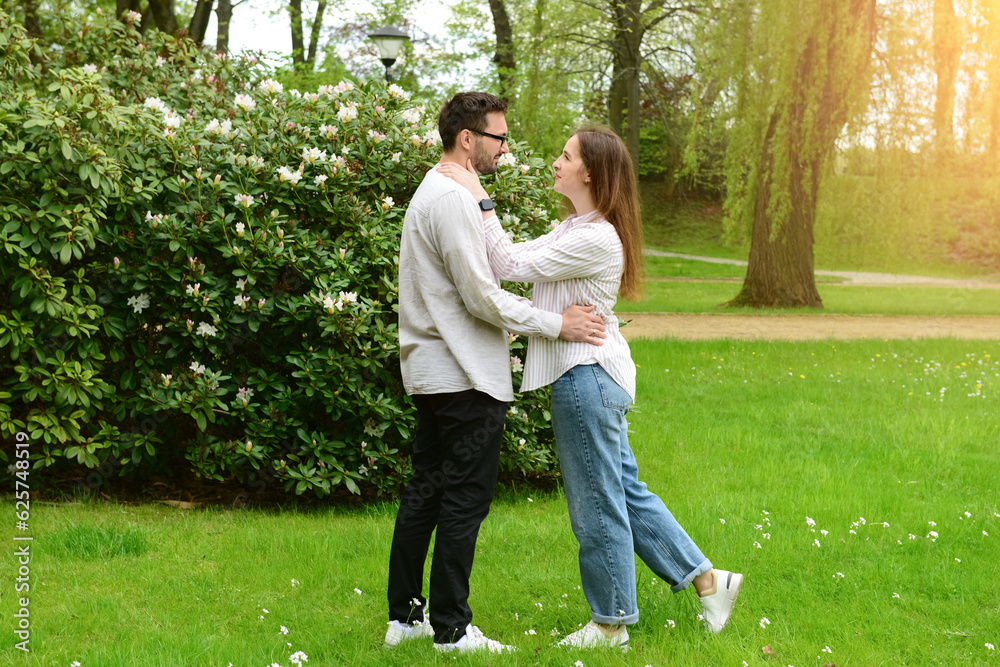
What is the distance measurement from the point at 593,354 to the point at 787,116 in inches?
484

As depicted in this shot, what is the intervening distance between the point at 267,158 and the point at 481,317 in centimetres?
268

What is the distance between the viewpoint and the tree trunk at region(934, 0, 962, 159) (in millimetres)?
13555

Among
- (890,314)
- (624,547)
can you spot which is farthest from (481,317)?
(890,314)

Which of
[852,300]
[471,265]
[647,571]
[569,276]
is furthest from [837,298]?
[471,265]

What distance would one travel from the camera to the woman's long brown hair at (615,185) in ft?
10.9

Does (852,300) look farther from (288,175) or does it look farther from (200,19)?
(288,175)

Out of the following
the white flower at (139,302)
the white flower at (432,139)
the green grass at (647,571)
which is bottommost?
the green grass at (647,571)

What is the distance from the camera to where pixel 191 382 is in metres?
5.10

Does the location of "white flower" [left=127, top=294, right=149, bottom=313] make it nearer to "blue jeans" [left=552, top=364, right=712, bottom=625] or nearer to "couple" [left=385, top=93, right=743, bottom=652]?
"couple" [left=385, top=93, right=743, bottom=652]

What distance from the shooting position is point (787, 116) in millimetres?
14328

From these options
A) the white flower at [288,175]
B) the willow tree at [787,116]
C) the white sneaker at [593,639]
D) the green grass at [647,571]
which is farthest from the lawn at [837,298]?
the white sneaker at [593,639]

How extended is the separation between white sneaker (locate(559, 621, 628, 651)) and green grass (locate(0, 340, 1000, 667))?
6 centimetres

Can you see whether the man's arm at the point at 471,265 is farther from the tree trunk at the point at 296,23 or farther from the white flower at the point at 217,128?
the tree trunk at the point at 296,23

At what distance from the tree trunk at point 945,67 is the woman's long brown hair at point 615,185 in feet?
40.7
